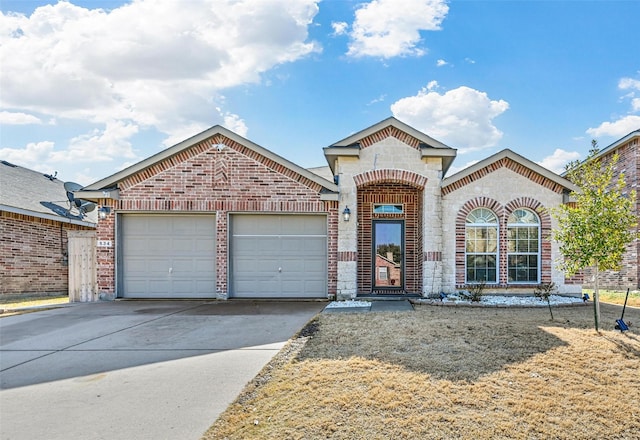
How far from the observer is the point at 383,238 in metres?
12.7

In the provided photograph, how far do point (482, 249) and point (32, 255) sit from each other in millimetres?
15374

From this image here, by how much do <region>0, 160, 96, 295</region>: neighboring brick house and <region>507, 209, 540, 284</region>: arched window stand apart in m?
15.8

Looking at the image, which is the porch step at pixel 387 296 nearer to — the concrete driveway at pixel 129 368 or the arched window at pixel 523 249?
the concrete driveway at pixel 129 368

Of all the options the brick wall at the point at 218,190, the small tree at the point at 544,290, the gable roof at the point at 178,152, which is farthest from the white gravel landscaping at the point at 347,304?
the small tree at the point at 544,290

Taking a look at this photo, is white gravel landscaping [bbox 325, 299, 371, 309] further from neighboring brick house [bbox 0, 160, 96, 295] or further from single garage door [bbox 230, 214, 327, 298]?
neighboring brick house [bbox 0, 160, 96, 295]

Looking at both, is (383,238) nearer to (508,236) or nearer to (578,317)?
(508,236)

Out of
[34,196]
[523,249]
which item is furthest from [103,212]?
[523,249]

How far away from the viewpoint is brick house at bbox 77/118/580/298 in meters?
11.5

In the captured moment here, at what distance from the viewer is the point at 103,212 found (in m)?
11.6

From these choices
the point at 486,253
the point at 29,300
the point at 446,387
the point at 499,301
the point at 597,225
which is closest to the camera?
the point at 446,387

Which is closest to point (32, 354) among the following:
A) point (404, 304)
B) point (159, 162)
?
point (159, 162)

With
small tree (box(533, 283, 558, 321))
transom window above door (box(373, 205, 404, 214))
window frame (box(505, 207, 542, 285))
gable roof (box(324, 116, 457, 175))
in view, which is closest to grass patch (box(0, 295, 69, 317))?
gable roof (box(324, 116, 457, 175))

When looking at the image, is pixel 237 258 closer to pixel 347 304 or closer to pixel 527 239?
pixel 347 304

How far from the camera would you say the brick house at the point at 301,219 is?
37.7ft
